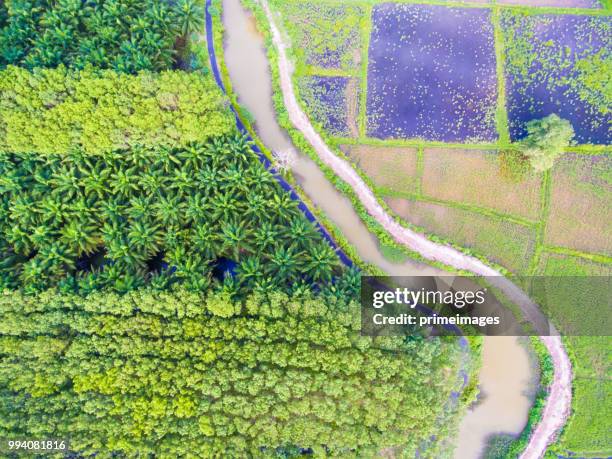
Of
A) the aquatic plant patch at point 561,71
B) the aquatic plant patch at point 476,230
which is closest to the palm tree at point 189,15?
the aquatic plant patch at point 476,230

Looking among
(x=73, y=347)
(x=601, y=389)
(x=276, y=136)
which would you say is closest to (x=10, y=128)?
(x=73, y=347)

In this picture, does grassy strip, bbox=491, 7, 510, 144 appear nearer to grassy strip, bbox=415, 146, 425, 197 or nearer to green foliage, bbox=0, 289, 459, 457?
grassy strip, bbox=415, 146, 425, 197

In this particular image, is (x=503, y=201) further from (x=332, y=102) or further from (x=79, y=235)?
(x=79, y=235)

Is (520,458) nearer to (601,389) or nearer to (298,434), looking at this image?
(601,389)

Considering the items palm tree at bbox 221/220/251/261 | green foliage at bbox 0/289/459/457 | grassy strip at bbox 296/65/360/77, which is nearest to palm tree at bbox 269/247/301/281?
green foliage at bbox 0/289/459/457

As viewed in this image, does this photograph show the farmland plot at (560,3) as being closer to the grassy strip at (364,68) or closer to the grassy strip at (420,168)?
the grassy strip at (364,68)

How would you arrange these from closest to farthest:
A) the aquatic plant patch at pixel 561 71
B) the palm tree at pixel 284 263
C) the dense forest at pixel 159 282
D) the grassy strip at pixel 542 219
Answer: the dense forest at pixel 159 282 < the palm tree at pixel 284 263 < the grassy strip at pixel 542 219 < the aquatic plant patch at pixel 561 71
